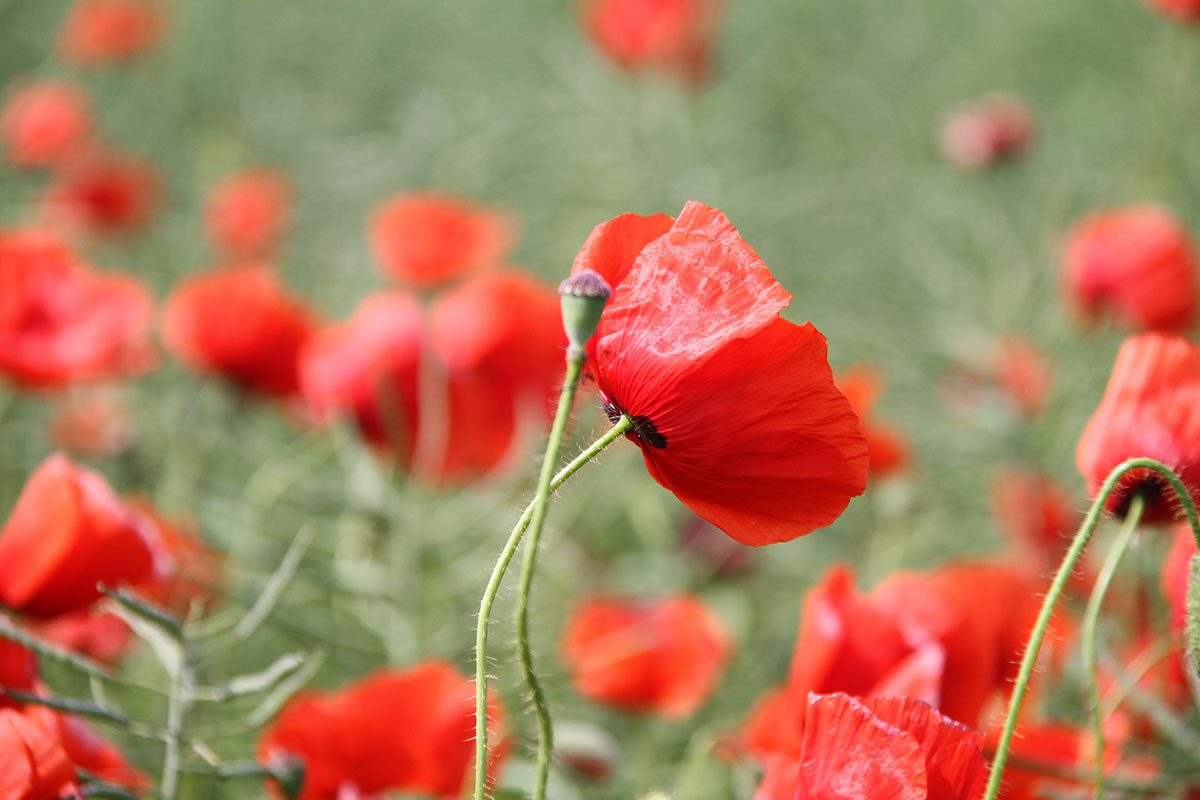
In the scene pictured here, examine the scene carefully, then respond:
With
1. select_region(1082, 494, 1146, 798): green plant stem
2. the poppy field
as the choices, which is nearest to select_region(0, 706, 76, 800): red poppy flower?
the poppy field

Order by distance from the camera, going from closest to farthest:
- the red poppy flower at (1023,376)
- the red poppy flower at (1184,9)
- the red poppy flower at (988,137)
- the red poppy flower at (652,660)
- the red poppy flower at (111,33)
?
the red poppy flower at (652,660)
the red poppy flower at (1023,376)
the red poppy flower at (1184,9)
the red poppy flower at (988,137)
the red poppy flower at (111,33)

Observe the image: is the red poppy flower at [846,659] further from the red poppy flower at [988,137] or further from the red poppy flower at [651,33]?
the red poppy flower at [651,33]

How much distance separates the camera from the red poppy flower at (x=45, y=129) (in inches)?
62.9

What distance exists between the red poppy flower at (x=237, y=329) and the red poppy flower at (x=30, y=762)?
0.59 metres

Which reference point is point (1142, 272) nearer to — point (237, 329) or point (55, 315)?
point (237, 329)

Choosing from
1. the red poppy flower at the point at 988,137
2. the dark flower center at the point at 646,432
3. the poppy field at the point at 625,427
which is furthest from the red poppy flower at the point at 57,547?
the red poppy flower at the point at 988,137

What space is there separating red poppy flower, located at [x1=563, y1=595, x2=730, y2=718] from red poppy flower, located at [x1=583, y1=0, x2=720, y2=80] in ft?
3.31

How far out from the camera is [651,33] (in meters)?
1.63

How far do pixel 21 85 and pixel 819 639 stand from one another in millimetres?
2119

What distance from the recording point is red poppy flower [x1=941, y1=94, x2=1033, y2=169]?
1.41 meters

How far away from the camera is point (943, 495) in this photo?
127 centimetres

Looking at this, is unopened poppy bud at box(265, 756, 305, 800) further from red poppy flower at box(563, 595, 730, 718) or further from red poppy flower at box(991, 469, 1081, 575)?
red poppy flower at box(991, 469, 1081, 575)

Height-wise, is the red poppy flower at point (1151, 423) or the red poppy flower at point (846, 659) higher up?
the red poppy flower at point (1151, 423)

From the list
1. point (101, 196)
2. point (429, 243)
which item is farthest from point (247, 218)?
point (429, 243)
